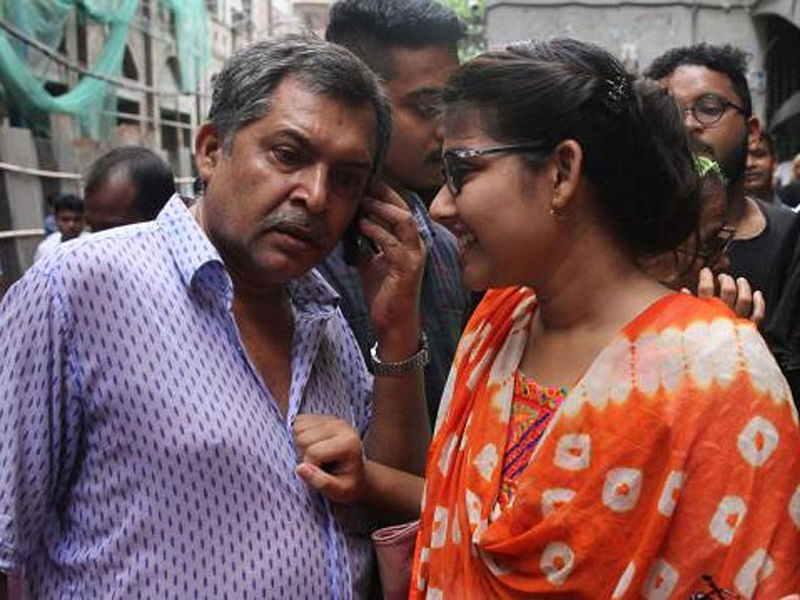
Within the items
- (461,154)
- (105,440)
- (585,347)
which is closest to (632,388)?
(585,347)

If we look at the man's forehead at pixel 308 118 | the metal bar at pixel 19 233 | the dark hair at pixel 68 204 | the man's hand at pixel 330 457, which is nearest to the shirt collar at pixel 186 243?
the man's forehead at pixel 308 118

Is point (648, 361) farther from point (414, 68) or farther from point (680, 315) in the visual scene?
point (414, 68)

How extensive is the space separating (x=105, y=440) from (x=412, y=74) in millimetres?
1370

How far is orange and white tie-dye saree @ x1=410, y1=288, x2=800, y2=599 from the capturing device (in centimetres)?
134

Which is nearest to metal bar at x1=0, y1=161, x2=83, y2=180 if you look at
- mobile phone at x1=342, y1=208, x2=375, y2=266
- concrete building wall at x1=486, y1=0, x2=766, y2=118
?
concrete building wall at x1=486, y1=0, x2=766, y2=118

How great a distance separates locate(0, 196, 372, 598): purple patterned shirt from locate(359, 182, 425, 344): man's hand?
0.42 meters

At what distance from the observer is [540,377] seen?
159 cm

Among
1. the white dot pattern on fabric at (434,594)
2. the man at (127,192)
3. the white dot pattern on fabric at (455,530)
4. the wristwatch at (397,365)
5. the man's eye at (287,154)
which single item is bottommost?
the man at (127,192)

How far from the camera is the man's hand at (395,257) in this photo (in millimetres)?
1894

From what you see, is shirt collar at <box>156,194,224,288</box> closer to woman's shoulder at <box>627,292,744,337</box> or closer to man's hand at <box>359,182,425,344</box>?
man's hand at <box>359,182,425,344</box>

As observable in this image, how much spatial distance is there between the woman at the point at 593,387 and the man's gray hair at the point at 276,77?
0.21 meters

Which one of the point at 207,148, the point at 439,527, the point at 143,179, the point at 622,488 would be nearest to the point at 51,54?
the point at 143,179

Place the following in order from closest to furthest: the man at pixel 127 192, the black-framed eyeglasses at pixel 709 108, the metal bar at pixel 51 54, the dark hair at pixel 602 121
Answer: the dark hair at pixel 602 121, the black-framed eyeglasses at pixel 709 108, the man at pixel 127 192, the metal bar at pixel 51 54

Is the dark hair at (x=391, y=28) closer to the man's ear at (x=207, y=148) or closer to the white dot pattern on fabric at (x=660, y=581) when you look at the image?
the man's ear at (x=207, y=148)
